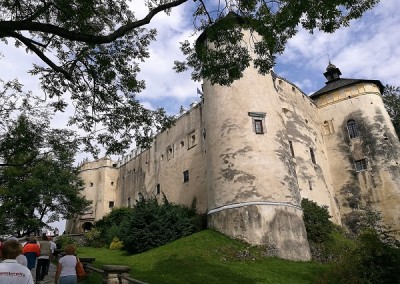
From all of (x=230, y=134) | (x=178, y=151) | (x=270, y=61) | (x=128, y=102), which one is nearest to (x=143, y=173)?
(x=178, y=151)

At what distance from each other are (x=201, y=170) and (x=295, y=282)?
14415 mm

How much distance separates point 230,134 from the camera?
19.6 meters

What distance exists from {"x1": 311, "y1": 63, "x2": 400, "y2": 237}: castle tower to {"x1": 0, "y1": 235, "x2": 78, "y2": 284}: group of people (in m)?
23.1

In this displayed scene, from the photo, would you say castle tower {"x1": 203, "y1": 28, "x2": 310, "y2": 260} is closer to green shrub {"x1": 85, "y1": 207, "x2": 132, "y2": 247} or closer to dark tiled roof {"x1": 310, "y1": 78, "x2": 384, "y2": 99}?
green shrub {"x1": 85, "y1": 207, "x2": 132, "y2": 247}

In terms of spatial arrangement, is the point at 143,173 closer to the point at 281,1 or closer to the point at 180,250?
the point at 180,250

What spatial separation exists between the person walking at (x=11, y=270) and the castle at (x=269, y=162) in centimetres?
1346

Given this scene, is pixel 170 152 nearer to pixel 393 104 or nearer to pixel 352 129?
pixel 352 129

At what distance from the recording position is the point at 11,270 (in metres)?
4.12

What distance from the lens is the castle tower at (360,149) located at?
27.0 metres

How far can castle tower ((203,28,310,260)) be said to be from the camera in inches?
670

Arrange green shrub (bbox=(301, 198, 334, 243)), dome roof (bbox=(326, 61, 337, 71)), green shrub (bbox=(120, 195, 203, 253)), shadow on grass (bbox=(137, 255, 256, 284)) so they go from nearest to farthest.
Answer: shadow on grass (bbox=(137, 255, 256, 284)) < green shrub (bbox=(301, 198, 334, 243)) < green shrub (bbox=(120, 195, 203, 253)) < dome roof (bbox=(326, 61, 337, 71))

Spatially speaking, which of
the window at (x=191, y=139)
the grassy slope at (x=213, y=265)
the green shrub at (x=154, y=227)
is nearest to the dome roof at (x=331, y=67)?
the window at (x=191, y=139)

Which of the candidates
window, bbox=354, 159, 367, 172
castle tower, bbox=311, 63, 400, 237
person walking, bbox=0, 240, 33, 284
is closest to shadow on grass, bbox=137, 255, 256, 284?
person walking, bbox=0, 240, 33, 284

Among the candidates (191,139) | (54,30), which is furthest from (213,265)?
(191,139)
